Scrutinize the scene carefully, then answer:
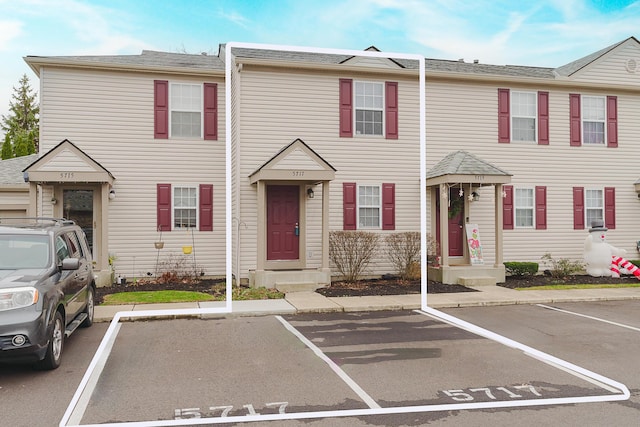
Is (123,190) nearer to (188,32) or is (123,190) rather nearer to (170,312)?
(170,312)

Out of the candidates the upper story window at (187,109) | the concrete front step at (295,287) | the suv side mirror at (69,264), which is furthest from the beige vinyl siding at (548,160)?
the suv side mirror at (69,264)

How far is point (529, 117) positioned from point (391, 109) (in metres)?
4.46

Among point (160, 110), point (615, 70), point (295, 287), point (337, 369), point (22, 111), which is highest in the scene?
point (22, 111)

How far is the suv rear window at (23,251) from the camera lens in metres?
6.68

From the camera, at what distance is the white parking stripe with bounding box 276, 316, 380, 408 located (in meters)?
5.08

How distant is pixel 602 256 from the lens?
1484 cm

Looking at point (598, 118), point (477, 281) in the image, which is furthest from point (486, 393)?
point (598, 118)

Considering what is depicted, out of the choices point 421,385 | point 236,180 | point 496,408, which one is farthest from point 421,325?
point 236,180

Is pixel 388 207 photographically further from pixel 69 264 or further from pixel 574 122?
pixel 69 264

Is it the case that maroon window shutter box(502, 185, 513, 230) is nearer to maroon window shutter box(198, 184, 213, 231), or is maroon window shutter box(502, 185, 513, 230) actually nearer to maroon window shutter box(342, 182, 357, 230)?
maroon window shutter box(342, 182, 357, 230)

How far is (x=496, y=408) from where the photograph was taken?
15.8ft

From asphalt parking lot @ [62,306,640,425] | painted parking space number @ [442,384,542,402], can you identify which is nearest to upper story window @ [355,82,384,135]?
asphalt parking lot @ [62,306,640,425]

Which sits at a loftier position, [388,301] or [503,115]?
[503,115]

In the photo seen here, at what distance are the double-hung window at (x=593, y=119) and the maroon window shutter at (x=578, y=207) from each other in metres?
1.58
